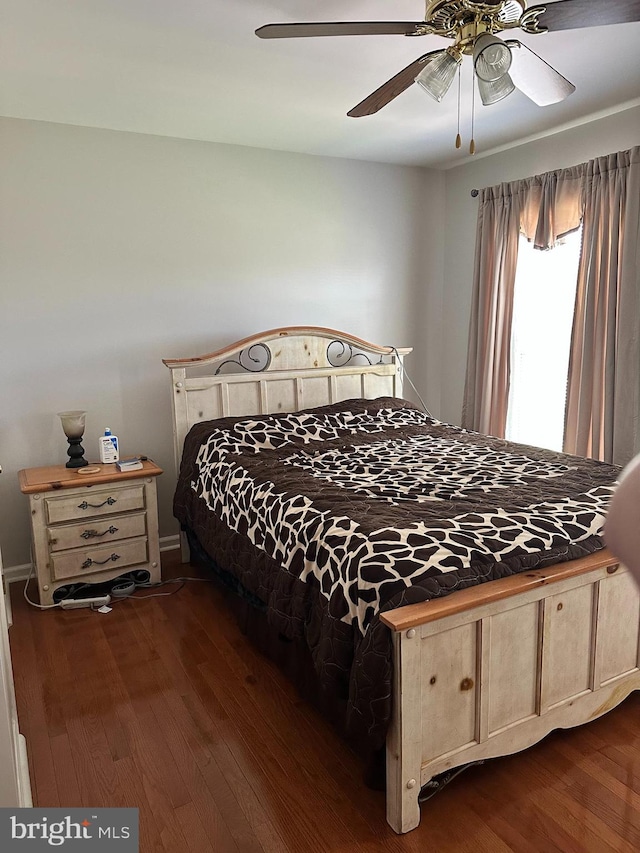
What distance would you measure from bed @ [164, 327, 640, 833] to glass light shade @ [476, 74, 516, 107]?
4.67ft

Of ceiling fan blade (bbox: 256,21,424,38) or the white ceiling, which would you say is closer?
ceiling fan blade (bbox: 256,21,424,38)

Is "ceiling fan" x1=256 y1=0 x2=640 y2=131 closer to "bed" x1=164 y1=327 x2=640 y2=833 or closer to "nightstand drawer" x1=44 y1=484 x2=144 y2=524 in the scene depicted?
"bed" x1=164 y1=327 x2=640 y2=833

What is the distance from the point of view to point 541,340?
13.3ft

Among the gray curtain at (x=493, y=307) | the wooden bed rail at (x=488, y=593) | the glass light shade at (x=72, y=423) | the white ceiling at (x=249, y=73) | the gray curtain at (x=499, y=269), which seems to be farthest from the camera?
the gray curtain at (x=493, y=307)

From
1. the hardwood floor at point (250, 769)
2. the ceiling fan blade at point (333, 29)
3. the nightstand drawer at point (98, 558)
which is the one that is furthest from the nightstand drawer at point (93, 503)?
the ceiling fan blade at point (333, 29)

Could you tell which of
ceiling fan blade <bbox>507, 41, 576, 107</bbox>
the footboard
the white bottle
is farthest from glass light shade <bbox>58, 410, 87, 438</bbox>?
ceiling fan blade <bbox>507, 41, 576, 107</bbox>

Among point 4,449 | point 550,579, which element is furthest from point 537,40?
point 4,449

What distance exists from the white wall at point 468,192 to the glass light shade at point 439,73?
188 cm

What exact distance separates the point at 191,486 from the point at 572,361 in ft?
7.83

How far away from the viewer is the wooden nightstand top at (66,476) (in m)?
3.05

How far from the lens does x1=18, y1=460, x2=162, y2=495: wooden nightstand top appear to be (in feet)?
10.0

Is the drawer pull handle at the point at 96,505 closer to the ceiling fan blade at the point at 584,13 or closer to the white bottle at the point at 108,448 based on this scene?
the white bottle at the point at 108,448

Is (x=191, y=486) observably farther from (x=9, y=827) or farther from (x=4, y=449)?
(x=9, y=827)

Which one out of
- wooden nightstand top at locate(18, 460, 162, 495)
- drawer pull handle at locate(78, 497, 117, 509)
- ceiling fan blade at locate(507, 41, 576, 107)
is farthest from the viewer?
drawer pull handle at locate(78, 497, 117, 509)
